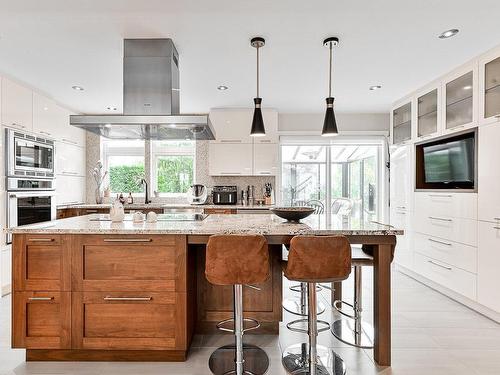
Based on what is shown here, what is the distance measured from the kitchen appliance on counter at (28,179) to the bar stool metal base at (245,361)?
2.79m

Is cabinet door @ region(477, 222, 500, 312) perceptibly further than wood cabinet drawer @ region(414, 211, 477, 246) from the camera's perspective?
No

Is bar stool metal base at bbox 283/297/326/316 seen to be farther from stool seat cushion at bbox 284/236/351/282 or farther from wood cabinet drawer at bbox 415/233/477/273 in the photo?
wood cabinet drawer at bbox 415/233/477/273

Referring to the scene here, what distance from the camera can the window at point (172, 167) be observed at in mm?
5586

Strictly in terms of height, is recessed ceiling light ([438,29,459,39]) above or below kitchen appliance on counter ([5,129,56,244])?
above

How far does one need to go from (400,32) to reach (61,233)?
3.06m

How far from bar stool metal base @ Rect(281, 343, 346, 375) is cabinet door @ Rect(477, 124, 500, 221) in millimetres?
1975

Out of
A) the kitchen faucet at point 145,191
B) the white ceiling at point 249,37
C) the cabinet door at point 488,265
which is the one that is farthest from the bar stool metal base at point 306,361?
the kitchen faucet at point 145,191

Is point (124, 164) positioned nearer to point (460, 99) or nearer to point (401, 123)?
point (401, 123)

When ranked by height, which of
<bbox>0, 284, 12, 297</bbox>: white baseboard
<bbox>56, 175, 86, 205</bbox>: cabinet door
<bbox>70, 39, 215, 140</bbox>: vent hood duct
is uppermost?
<bbox>70, 39, 215, 140</bbox>: vent hood duct

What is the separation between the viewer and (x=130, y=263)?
6.88 feet

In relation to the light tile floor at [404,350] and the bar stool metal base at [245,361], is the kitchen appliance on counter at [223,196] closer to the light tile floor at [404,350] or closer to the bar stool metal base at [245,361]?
the light tile floor at [404,350]

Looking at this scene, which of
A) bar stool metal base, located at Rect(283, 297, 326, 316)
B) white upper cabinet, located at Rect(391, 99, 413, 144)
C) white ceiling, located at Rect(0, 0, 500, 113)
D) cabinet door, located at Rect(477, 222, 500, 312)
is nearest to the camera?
A: white ceiling, located at Rect(0, 0, 500, 113)

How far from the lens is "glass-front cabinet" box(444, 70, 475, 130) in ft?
10.3

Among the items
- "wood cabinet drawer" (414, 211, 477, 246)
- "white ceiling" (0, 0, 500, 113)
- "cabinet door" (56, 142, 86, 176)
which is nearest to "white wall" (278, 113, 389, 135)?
"white ceiling" (0, 0, 500, 113)
